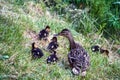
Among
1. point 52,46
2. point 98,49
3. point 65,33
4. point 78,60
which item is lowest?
point 98,49

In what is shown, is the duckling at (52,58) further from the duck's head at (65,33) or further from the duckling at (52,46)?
the duck's head at (65,33)

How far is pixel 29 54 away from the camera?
629 centimetres

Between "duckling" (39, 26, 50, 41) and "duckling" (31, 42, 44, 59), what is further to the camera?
"duckling" (39, 26, 50, 41)

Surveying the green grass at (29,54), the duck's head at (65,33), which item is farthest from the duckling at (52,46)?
the duck's head at (65,33)

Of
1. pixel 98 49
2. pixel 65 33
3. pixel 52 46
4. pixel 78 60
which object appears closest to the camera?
pixel 78 60

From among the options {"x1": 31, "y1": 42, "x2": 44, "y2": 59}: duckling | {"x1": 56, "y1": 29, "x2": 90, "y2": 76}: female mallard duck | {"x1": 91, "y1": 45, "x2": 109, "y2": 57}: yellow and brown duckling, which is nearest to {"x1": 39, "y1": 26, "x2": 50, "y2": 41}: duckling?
{"x1": 31, "y1": 42, "x2": 44, "y2": 59}: duckling

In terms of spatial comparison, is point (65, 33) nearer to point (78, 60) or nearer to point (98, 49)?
point (98, 49)

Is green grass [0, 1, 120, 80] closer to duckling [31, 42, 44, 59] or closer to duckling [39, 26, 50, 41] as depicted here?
duckling [31, 42, 44, 59]

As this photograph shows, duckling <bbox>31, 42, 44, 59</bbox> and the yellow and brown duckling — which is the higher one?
duckling <bbox>31, 42, 44, 59</bbox>

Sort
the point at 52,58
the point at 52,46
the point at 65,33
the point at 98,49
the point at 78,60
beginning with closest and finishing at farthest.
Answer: the point at 78,60, the point at 52,58, the point at 52,46, the point at 65,33, the point at 98,49

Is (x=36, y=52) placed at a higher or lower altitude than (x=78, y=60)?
higher

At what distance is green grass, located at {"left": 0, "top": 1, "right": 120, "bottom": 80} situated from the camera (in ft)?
19.3

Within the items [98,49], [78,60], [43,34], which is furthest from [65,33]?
[78,60]

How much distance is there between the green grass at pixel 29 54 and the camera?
5.88 m
